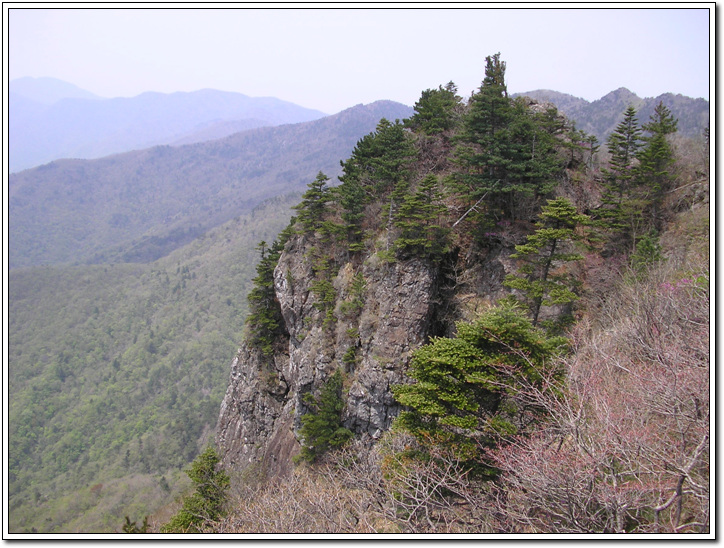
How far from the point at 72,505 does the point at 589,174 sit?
72734 millimetres

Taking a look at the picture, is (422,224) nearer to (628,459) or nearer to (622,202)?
(622,202)

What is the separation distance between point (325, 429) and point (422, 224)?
10.3m

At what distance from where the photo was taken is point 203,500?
1562cm

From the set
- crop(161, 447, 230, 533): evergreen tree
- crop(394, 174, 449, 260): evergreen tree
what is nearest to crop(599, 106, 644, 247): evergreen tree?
crop(394, 174, 449, 260): evergreen tree

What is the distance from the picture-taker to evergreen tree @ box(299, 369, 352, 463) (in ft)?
61.6

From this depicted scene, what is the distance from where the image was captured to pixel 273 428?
2605 cm

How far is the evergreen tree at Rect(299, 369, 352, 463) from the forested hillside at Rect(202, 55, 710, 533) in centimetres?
11

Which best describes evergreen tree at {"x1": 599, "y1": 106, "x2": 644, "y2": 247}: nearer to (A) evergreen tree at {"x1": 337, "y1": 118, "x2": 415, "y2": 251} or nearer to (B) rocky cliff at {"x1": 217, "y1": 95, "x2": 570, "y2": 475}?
(B) rocky cliff at {"x1": 217, "y1": 95, "x2": 570, "y2": 475}

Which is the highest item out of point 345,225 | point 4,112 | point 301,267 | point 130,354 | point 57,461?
point 4,112

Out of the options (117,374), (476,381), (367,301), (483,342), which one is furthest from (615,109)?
(117,374)

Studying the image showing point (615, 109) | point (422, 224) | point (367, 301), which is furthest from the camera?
point (615, 109)

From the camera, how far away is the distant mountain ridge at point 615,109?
79.2 m

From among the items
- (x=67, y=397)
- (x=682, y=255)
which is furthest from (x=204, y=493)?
(x=67, y=397)
